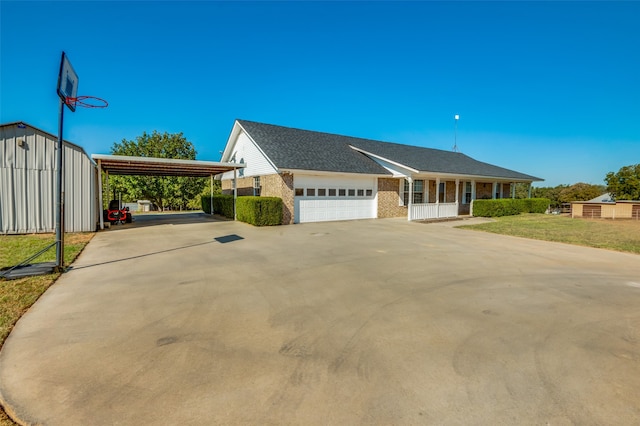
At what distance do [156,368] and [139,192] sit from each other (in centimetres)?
3059

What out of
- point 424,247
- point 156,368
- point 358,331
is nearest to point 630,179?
point 424,247

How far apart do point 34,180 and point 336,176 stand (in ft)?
42.6

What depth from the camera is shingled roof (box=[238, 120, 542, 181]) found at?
54.3ft

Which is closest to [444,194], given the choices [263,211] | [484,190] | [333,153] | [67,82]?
[484,190]

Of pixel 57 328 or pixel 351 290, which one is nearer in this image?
pixel 57 328

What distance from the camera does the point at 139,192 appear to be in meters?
28.8

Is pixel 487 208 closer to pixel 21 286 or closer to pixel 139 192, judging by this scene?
pixel 21 286

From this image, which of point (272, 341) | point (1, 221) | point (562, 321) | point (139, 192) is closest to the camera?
point (272, 341)

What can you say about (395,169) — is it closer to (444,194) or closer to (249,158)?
(444,194)

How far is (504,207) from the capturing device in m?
21.2

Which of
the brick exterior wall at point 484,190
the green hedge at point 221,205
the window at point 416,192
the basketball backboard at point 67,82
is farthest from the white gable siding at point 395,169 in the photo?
the basketball backboard at point 67,82

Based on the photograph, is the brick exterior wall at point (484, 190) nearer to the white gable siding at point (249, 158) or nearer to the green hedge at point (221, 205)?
the white gable siding at point (249, 158)

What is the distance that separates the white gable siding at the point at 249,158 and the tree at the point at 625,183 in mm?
36299

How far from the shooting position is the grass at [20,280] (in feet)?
12.9
